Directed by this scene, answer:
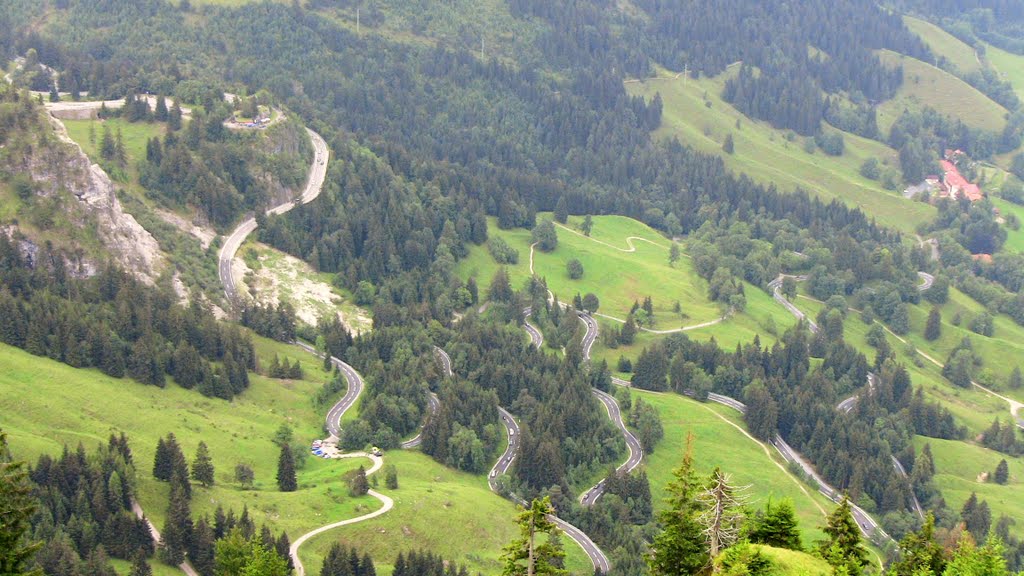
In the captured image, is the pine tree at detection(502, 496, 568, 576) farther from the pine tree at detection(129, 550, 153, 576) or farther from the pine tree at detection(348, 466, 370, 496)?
the pine tree at detection(348, 466, 370, 496)

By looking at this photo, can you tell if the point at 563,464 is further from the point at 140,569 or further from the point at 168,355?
the point at 140,569

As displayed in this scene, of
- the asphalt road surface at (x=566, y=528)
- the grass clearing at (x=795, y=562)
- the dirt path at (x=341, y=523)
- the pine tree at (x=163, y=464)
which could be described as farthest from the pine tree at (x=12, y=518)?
the asphalt road surface at (x=566, y=528)

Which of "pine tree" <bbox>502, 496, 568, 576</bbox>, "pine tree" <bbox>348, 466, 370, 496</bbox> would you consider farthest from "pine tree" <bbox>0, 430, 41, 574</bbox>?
"pine tree" <bbox>348, 466, 370, 496</bbox>

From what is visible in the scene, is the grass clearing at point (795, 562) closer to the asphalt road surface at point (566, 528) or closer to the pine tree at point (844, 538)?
the pine tree at point (844, 538)

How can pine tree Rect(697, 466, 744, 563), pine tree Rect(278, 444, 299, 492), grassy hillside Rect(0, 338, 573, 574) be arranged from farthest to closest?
pine tree Rect(278, 444, 299, 492), grassy hillside Rect(0, 338, 573, 574), pine tree Rect(697, 466, 744, 563)

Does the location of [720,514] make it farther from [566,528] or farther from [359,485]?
[566,528]
